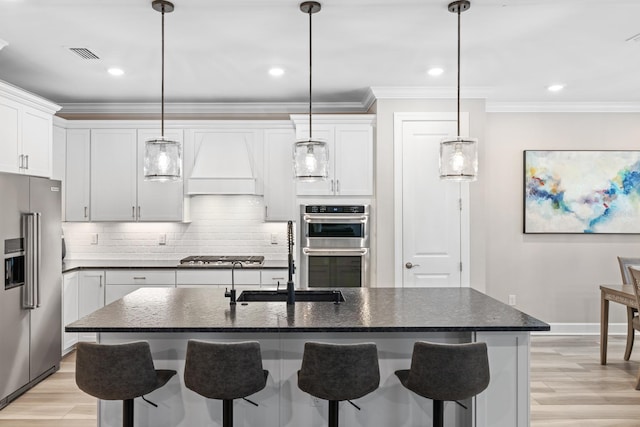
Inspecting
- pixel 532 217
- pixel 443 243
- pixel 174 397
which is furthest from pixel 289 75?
pixel 532 217

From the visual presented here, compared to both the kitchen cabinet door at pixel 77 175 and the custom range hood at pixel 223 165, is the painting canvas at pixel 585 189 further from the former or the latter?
the kitchen cabinet door at pixel 77 175

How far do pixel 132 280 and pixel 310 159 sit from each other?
2.92 m

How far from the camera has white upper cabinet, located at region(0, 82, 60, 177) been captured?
3541 mm

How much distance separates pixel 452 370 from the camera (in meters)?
2.12

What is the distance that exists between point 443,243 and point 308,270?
1.37 meters

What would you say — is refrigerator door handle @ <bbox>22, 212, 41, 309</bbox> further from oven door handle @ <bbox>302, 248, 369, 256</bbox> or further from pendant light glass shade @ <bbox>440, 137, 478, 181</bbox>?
pendant light glass shade @ <bbox>440, 137, 478, 181</bbox>

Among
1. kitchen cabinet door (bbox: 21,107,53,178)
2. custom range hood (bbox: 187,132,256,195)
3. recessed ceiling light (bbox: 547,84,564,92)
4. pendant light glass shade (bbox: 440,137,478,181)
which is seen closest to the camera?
pendant light glass shade (bbox: 440,137,478,181)

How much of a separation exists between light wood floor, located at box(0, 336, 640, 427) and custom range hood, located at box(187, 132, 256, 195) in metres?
2.16

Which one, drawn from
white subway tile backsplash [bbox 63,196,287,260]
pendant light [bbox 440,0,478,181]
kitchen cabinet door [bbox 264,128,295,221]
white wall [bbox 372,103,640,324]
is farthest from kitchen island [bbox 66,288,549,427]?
white wall [bbox 372,103,640,324]

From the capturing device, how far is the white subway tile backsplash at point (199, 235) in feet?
17.6

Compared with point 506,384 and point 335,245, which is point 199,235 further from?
point 506,384

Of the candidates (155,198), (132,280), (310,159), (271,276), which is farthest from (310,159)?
(132,280)

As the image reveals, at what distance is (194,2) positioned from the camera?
271 centimetres

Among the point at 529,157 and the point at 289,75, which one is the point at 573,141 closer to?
the point at 529,157
